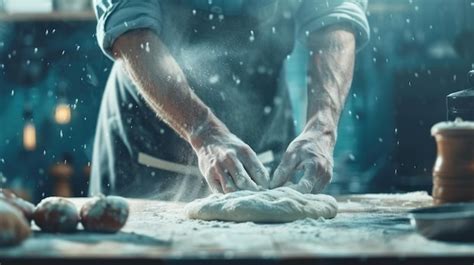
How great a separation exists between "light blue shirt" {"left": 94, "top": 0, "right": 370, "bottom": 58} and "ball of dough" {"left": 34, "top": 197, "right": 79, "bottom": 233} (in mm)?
1227

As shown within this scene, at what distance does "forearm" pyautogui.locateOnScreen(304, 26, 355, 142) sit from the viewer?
312cm

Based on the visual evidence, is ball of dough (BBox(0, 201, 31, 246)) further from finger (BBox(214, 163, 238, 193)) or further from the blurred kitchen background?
the blurred kitchen background

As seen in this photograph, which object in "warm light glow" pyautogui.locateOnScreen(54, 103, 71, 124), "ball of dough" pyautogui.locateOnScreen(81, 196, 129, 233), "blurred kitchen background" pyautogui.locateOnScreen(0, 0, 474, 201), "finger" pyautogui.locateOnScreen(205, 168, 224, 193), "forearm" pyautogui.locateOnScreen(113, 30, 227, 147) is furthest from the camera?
"warm light glow" pyautogui.locateOnScreen(54, 103, 71, 124)

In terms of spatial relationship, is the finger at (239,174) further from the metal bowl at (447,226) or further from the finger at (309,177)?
the metal bowl at (447,226)

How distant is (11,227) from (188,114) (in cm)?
131

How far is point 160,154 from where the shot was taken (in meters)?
3.48

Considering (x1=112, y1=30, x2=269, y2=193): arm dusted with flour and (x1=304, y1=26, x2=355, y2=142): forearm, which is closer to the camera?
(x1=112, y1=30, x2=269, y2=193): arm dusted with flour

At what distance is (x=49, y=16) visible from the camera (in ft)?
21.3

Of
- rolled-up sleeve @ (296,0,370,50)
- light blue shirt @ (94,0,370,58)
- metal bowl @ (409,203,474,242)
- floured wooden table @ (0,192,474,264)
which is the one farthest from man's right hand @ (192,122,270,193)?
rolled-up sleeve @ (296,0,370,50)

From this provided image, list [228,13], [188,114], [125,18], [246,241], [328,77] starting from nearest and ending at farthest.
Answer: [246,241] < [188,114] < [125,18] < [328,77] < [228,13]

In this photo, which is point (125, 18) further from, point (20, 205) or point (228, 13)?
point (20, 205)

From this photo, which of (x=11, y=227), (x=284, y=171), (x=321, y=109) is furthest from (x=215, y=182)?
(x=11, y=227)

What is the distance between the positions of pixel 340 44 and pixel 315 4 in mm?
264

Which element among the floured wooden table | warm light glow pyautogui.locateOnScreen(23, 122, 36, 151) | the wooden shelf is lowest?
the floured wooden table
